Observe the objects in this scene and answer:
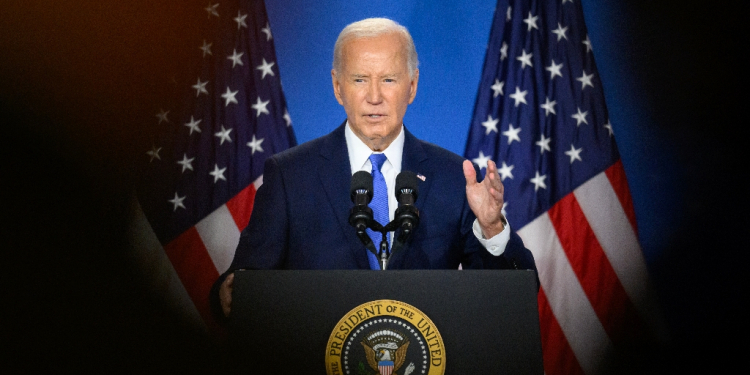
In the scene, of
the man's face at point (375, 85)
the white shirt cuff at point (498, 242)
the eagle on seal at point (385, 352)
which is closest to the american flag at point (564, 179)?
the man's face at point (375, 85)

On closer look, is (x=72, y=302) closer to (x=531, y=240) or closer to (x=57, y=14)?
(x=57, y=14)

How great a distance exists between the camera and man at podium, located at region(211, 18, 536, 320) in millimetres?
1837

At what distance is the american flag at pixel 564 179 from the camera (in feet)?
9.89

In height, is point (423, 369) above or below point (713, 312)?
above

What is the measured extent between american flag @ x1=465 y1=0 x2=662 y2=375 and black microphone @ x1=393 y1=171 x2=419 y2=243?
1.81 m

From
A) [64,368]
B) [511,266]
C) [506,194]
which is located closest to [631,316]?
[506,194]

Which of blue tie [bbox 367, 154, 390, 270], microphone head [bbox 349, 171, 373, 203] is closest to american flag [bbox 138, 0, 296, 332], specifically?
blue tie [bbox 367, 154, 390, 270]

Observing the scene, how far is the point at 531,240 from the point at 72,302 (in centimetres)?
237

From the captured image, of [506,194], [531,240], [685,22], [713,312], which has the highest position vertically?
[685,22]

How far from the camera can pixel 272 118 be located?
334cm

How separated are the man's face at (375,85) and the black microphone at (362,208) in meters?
0.60

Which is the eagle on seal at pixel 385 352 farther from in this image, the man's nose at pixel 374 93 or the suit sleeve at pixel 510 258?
the man's nose at pixel 374 93

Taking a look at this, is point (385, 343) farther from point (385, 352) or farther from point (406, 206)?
point (406, 206)

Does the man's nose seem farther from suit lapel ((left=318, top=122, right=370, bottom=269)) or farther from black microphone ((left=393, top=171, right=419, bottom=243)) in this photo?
black microphone ((left=393, top=171, right=419, bottom=243))
